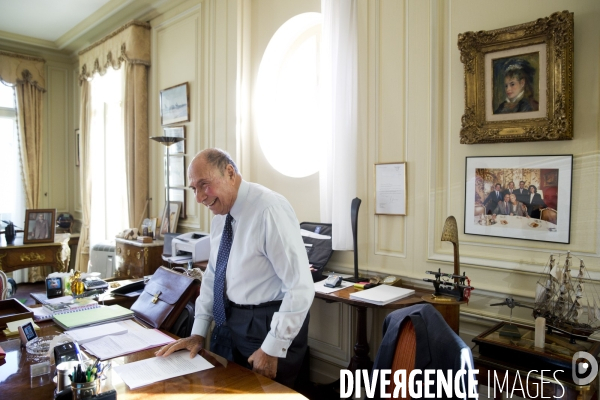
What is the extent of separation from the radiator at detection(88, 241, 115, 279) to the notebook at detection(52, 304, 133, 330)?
344 centimetres

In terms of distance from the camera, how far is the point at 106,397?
1.28 metres

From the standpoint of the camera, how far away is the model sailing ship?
6.55 ft

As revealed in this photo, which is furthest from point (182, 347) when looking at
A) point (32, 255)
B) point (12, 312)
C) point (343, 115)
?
point (32, 255)

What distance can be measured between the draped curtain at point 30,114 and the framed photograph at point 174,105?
9.73 ft

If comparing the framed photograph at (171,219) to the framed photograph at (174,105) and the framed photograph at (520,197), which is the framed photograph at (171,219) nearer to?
the framed photograph at (174,105)

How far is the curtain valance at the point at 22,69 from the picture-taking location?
6.59 m

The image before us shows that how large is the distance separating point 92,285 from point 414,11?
259cm

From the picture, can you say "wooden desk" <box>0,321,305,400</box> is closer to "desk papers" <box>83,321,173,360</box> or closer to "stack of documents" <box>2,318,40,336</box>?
"desk papers" <box>83,321,173,360</box>

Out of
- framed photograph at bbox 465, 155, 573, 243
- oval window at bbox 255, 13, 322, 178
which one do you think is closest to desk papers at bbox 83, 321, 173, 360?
framed photograph at bbox 465, 155, 573, 243

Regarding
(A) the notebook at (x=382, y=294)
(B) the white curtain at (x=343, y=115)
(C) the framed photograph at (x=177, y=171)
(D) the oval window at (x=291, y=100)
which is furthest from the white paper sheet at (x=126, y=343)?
(C) the framed photograph at (x=177, y=171)

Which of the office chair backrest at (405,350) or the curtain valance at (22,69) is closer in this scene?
the office chair backrest at (405,350)

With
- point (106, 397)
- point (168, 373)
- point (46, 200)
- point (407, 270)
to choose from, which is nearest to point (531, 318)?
point (407, 270)

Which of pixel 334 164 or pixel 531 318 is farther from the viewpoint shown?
pixel 334 164

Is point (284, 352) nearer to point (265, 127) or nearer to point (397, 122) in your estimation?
point (397, 122)
